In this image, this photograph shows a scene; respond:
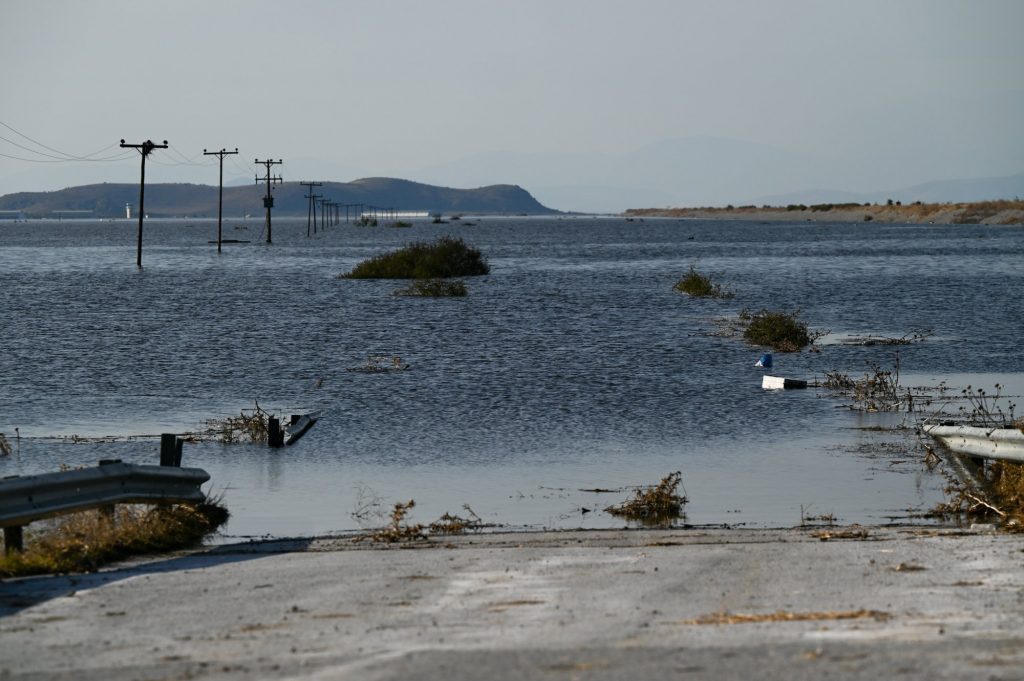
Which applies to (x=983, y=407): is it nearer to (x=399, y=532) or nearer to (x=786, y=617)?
(x=399, y=532)

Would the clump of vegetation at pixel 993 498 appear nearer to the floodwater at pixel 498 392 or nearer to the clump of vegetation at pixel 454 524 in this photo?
the floodwater at pixel 498 392

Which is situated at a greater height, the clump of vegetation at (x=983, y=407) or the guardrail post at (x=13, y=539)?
the clump of vegetation at (x=983, y=407)

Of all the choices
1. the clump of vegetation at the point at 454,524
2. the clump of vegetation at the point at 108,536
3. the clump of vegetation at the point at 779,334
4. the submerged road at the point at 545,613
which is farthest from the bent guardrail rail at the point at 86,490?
the clump of vegetation at the point at 779,334

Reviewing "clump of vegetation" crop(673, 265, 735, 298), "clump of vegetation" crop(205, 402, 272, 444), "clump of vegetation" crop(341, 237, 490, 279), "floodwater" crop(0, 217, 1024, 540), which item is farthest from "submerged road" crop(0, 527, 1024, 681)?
"clump of vegetation" crop(341, 237, 490, 279)

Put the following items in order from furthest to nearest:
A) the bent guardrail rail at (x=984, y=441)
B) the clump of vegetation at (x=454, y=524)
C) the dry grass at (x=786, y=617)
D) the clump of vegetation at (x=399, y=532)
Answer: the clump of vegetation at (x=454, y=524)
the bent guardrail rail at (x=984, y=441)
the clump of vegetation at (x=399, y=532)
the dry grass at (x=786, y=617)

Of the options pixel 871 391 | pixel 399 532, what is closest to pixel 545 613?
pixel 399 532

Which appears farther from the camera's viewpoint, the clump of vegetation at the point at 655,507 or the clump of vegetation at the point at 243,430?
the clump of vegetation at the point at 243,430

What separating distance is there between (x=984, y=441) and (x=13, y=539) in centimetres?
965

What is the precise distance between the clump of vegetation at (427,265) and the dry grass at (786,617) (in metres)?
65.9

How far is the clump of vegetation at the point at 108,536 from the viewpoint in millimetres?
11594

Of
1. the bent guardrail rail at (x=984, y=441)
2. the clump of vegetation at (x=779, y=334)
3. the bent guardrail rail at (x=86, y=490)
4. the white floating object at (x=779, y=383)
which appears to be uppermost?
the clump of vegetation at (x=779, y=334)

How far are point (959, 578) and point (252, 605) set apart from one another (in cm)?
521

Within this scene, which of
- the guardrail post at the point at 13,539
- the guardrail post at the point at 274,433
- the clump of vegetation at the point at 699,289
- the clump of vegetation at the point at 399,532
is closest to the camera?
the guardrail post at the point at 13,539

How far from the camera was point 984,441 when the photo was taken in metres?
14.5
